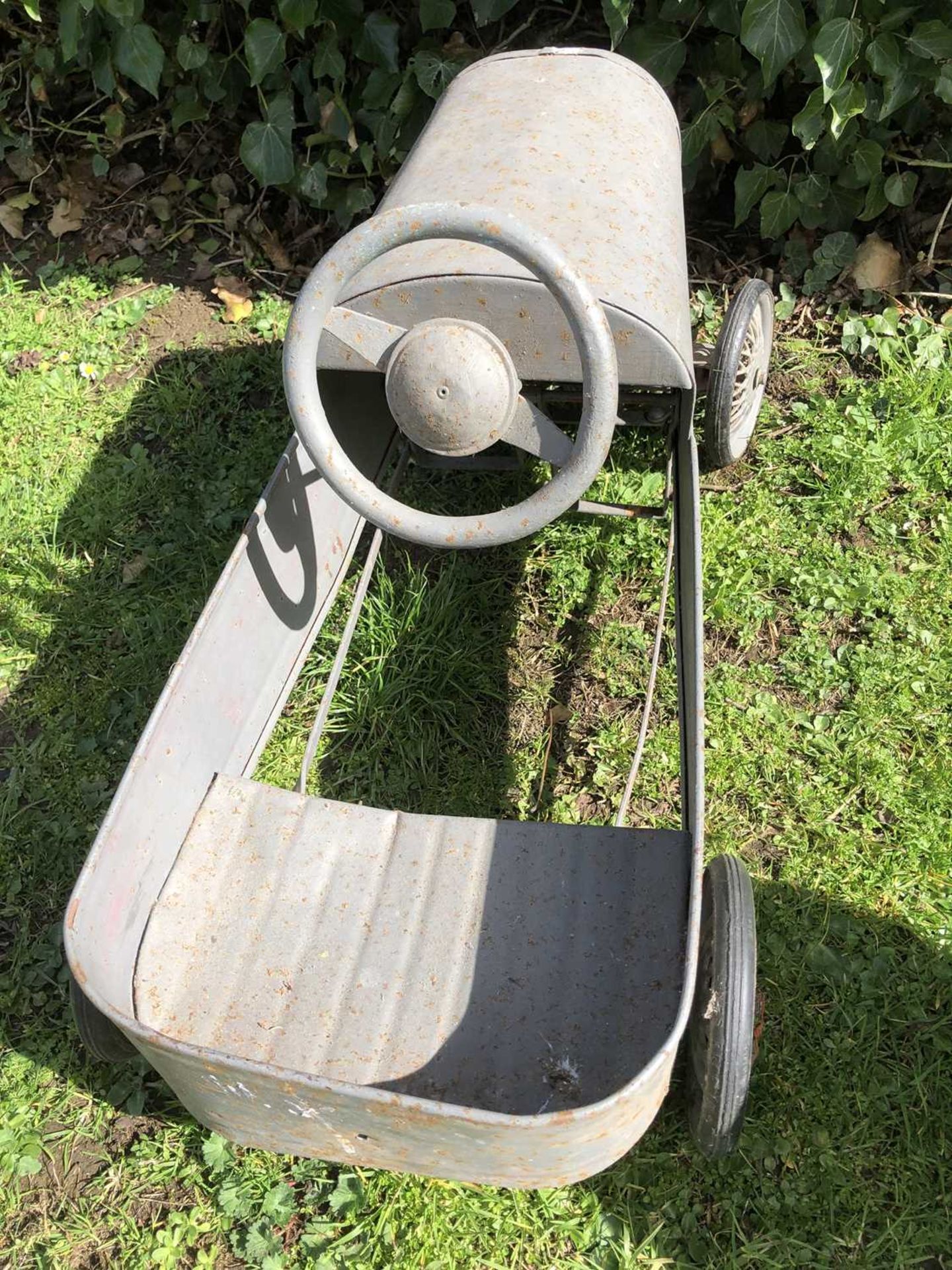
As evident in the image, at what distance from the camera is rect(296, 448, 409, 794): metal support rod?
8.43 feet

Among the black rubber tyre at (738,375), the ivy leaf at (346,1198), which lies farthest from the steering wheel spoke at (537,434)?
the ivy leaf at (346,1198)

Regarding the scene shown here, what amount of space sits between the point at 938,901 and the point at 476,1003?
1227 millimetres

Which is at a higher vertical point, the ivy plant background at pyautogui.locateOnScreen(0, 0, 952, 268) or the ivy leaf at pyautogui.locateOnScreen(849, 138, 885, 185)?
the ivy plant background at pyautogui.locateOnScreen(0, 0, 952, 268)

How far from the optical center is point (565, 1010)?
83.8 inches

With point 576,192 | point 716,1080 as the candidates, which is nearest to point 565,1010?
point 716,1080

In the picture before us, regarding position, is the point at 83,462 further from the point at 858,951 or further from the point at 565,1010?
the point at 858,951

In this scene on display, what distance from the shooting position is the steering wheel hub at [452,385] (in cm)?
203

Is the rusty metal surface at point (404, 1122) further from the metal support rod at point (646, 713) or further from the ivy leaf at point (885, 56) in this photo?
the ivy leaf at point (885, 56)

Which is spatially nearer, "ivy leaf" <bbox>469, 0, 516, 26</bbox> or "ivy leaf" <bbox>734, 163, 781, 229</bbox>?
"ivy leaf" <bbox>469, 0, 516, 26</bbox>

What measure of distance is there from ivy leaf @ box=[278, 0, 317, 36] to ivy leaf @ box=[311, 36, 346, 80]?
0.13 meters

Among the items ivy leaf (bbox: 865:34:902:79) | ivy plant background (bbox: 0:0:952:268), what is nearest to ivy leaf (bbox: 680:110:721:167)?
ivy plant background (bbox: 0:0:952:268)

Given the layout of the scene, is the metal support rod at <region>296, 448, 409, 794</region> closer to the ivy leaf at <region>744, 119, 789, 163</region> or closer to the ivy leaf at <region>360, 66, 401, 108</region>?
the ivy leaf at <region>360, 66, 401, 108</region>

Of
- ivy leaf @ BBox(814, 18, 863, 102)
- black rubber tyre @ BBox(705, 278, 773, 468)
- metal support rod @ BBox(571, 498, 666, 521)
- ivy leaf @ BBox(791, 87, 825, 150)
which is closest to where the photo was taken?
metal support rod @ BBox(571, 498, 666, 521)

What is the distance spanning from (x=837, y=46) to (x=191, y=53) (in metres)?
2.30
